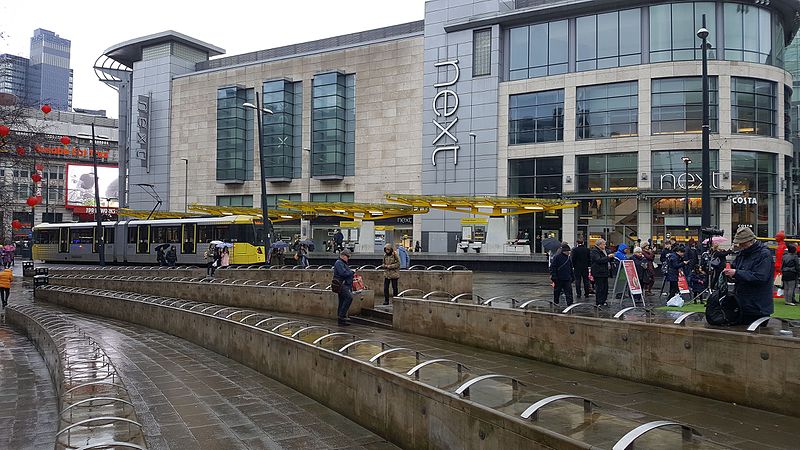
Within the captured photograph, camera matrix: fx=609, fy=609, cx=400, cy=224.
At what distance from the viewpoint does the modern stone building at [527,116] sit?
3691cm

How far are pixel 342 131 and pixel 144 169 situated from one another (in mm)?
24990

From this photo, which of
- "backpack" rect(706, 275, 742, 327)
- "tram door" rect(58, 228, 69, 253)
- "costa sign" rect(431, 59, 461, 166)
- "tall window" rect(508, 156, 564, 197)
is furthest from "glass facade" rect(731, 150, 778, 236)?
"tram door" rect(58, 228, 69, 253)

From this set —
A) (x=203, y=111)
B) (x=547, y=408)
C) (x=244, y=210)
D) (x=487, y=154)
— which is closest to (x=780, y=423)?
(x=547, y=408)

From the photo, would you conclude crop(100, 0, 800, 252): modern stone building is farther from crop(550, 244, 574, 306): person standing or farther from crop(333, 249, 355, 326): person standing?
crop(333, 249, 355, 326): person standing

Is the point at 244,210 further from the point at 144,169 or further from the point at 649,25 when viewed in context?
the point at 649,25

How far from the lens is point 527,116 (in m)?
42.2

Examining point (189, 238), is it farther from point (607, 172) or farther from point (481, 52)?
point (607, 172)

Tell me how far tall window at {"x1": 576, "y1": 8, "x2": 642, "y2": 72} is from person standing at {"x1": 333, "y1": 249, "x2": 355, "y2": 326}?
31.9m

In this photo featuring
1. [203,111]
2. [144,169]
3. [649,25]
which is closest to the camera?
[649,25]

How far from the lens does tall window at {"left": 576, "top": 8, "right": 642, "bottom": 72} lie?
38.3 meters

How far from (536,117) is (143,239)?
2652 centimetres

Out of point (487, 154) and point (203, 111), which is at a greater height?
point (203, 111)

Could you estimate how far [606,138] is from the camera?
38.8 m

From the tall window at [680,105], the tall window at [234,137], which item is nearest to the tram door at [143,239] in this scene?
the tall window at [234,137]
